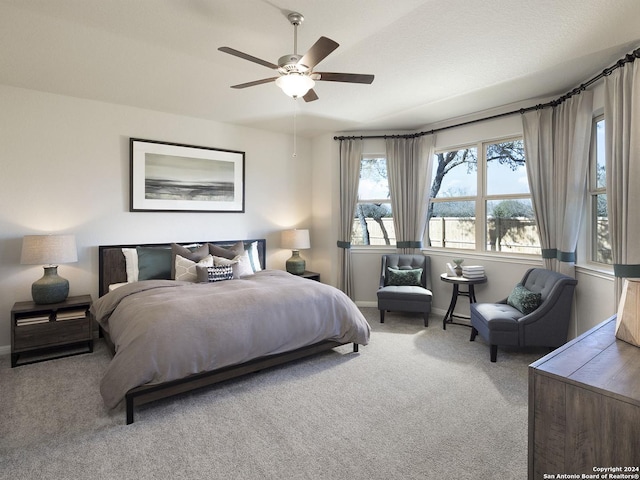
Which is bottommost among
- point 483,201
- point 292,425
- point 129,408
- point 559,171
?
point 292,425

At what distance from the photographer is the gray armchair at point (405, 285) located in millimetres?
4547

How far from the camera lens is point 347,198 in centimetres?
554

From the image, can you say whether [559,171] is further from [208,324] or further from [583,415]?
[208,324]

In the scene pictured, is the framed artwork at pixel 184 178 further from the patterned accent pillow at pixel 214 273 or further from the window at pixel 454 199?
the window at pixel 454 199

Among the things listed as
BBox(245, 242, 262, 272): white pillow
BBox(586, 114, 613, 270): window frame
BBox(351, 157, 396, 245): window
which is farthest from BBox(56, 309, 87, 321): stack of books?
BBox(586, 114, 613, 270): window frame

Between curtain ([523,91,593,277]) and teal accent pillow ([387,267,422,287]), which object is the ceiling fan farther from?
teal accent pillow ([387,267,422,287])

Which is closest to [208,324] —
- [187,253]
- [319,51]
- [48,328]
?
[187,253]

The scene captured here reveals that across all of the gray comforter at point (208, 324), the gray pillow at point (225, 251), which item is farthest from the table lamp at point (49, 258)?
the gray pillow at point (225, 251)

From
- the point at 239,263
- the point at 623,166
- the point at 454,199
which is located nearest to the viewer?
the point at 623,166

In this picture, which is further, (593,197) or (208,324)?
(593,197)

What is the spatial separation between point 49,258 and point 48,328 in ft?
2.30

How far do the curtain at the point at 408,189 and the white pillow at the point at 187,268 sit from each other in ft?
9.49

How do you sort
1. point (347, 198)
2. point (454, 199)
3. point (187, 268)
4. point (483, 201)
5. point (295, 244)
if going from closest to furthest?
1. point (187, 268)
2. point (483, 201)
3. point (454, 199)
4. point (295, 244)
5. point (347, 198)

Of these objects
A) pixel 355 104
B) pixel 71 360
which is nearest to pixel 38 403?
pixel 71 360
